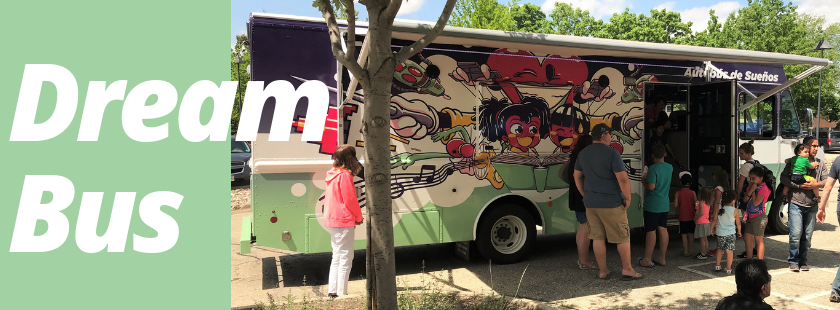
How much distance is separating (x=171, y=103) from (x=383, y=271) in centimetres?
380

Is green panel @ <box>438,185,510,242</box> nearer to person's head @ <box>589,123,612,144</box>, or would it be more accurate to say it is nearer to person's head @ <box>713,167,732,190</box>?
person's head @ <box>589,123,612,144</box>

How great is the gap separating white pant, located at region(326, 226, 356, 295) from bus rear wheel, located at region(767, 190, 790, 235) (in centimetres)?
659

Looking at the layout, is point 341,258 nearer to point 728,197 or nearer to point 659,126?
point 728,197

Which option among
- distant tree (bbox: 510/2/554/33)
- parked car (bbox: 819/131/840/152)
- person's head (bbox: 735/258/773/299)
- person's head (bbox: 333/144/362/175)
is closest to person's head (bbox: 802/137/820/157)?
person's head (bbox: 735/258/773/299)

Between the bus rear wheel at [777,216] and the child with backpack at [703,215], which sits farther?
the bus rear wheel at [777,216]

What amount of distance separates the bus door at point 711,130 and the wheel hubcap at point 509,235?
2.71 m

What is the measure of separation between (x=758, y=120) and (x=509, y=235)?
4.24m

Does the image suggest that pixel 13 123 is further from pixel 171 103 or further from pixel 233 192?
pixel 233 192

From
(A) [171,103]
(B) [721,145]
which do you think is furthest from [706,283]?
(A) [171,103]

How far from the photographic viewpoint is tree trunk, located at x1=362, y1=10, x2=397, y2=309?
3.80 meters

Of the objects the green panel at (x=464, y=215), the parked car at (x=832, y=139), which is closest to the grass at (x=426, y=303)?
the green panel at (x=464, y=215)

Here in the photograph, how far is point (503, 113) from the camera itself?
6559 mm

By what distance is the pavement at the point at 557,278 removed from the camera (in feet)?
17.6

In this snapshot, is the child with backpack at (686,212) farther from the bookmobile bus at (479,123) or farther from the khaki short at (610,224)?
the khaki short at (610,224)
